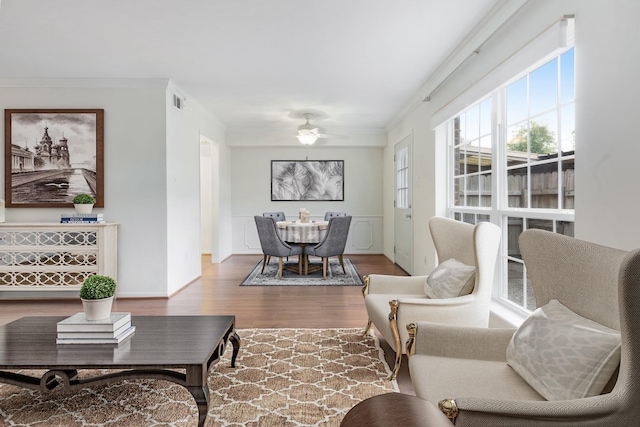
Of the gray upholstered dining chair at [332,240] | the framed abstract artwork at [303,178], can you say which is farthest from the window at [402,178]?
the framed abstract artwork at [303,178]

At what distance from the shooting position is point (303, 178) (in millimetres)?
8055

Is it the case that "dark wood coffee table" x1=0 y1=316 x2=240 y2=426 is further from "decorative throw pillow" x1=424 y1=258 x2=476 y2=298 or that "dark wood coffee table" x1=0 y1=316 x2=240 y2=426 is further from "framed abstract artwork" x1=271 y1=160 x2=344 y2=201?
"framed abstract artwork" x1=271 y1=160 x2=344 y2=201

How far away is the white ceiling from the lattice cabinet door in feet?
5.43

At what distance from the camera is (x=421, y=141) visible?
16.6 feet

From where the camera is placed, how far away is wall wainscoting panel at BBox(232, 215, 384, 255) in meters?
8.05

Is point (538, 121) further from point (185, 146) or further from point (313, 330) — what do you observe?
point (185, 146)

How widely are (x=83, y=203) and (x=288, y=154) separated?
4.38 meters

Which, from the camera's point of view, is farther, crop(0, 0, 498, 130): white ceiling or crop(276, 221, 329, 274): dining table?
crop(276, 221, 329, 274): dining table

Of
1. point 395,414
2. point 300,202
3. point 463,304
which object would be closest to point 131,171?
point 463,304

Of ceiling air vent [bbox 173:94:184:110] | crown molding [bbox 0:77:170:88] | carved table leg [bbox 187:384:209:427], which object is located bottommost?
carved table leg [bbox 187:384:209:427]

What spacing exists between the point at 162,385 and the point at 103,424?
429 millimetres

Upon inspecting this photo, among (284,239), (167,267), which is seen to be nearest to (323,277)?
(284,239)

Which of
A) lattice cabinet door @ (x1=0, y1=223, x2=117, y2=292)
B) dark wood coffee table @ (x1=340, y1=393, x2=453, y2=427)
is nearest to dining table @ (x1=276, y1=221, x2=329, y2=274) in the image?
lattice cabinet door @ (x1=0, y1=223, x2=117, y2=292)

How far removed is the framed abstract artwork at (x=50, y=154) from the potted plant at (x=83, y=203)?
0.19 m
